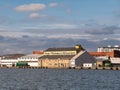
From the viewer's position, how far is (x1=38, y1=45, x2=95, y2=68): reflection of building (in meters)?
150

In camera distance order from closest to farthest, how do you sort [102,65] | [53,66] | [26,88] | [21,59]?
[26,88] → [102,65] → [53,66] → [21,59]

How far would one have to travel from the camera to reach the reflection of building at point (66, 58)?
150m

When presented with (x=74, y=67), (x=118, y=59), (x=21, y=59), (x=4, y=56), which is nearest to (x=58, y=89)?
(x=74, y=67)

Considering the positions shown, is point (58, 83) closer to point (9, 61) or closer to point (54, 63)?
point (54, 63)

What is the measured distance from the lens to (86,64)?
15025 cm

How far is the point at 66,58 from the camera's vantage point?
153 m

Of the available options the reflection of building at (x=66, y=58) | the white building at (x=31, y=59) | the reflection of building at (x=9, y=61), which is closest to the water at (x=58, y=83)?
the reflection of building at (x=66, y=58)

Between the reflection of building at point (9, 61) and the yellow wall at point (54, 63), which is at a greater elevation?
the reflection of building at point (9, 61)

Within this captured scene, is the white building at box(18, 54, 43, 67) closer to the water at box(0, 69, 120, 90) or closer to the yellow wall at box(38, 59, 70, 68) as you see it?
the yellow wall at box(38, 59, 70, 68)

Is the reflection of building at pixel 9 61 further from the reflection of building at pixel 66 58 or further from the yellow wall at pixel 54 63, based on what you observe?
the yellow wall at pixel 54 63

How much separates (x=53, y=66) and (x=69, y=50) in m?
8.45

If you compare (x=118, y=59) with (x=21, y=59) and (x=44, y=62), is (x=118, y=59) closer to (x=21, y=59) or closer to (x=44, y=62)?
(x=44, y=62)

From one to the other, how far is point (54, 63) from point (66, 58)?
6421 millimetres

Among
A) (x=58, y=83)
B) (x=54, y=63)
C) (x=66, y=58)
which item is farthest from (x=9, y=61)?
(x=58, y=83)
